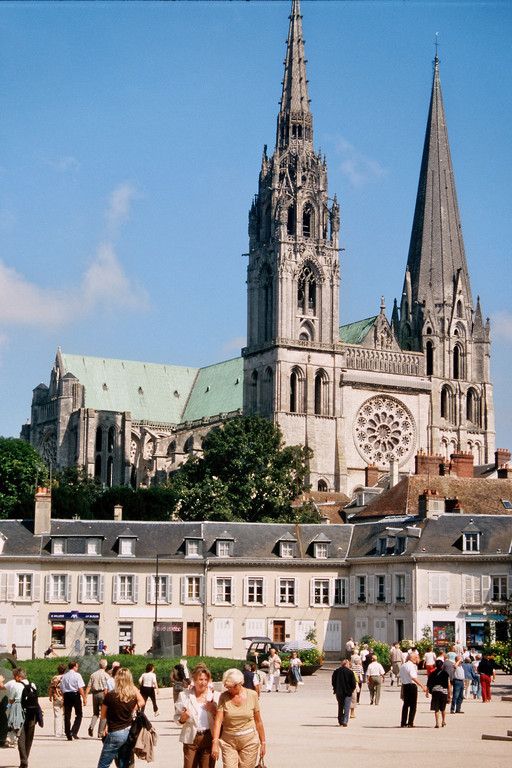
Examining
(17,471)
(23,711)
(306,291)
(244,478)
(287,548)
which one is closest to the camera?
(23,711)

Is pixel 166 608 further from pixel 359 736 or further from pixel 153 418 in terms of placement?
pixel 153 418

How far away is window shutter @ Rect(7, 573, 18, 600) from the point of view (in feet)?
181

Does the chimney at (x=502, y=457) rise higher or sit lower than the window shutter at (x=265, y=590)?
higher

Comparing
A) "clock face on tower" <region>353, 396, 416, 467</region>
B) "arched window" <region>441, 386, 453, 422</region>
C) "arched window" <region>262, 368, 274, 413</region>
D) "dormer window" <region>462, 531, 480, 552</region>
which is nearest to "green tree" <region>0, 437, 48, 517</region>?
"arched window" <region>262, 368, 274, 413</region>

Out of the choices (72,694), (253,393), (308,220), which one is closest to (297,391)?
(253,393)

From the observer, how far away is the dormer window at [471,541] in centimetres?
5416

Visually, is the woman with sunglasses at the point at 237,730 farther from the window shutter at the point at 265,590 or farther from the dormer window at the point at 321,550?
the dormer window at the point at 321,550

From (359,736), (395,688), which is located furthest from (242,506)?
(359,736)

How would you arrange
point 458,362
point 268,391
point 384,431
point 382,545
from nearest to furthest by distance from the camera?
point 382,545, point 268,391, point 384,431, point 458,362

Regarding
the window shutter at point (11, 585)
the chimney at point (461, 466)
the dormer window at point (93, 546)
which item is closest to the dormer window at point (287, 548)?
the dormer window at point (93, 546)

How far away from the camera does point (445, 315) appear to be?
115m

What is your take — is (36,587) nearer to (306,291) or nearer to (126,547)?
(126,547)

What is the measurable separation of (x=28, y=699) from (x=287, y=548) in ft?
125

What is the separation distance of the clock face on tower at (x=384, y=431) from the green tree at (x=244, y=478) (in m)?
20.8
